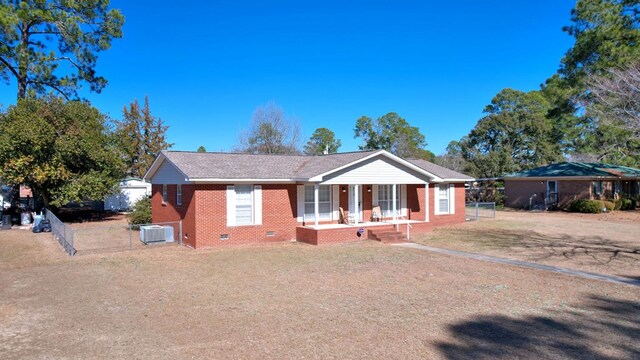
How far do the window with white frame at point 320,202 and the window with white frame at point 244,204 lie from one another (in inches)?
112

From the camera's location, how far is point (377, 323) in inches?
302

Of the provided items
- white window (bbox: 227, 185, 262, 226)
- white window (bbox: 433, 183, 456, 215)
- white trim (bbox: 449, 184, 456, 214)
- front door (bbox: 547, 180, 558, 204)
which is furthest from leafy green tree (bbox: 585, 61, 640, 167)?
white window (bbox: 227, 185, 262, 226)

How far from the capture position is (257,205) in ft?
59.1

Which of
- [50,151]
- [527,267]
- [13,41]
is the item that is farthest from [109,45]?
[527,267]

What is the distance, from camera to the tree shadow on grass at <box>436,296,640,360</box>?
20.6 ft

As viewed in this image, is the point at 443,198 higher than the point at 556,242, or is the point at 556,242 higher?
the point at 443,198

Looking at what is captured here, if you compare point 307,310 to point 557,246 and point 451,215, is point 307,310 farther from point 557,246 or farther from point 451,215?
point 451,215

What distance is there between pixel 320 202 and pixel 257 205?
336cm

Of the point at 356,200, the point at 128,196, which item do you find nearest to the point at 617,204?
the point at 356,200

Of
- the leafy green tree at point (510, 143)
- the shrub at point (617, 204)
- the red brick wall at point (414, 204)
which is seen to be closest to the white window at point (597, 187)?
the shrub at point (617, 204)

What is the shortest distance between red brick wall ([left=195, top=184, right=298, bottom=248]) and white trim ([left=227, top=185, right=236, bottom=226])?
0.47ft

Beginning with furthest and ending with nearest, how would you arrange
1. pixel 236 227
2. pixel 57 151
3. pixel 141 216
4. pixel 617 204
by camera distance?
pixel 617 204, pixel 57 151, pixel 141 216, pixel 236 227

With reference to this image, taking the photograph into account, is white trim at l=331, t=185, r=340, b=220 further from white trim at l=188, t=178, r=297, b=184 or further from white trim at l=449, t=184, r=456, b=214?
white trim at l=449, t=184, r=456, b=214

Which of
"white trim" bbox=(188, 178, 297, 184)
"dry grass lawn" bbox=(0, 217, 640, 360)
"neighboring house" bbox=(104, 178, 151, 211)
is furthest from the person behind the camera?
"neighboring house" bbox=(104, 178, 151, 211)
